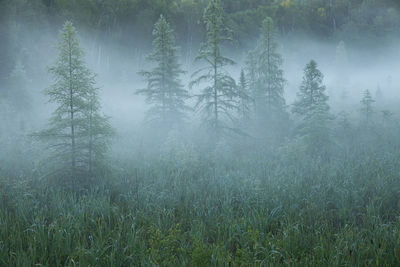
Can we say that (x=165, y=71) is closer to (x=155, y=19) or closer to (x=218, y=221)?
(x=218, y=221)

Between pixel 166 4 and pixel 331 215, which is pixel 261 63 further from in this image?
pixel 166 4

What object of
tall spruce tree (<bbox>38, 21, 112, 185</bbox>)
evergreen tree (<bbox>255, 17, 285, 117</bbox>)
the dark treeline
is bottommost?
tall spruce tree (<bbox>38, 21, 112, 185</bbox>)

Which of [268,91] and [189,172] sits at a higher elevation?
[268,91]

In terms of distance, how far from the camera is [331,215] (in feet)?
16.0

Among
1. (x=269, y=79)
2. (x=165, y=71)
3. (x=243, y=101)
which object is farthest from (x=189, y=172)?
(x=269, y=79)

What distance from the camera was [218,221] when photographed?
4.80m

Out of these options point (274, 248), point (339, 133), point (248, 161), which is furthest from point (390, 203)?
point (339, 133)

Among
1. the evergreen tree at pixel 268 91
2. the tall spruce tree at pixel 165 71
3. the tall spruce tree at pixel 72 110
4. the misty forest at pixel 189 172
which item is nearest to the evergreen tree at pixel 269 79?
the evergreen tree at pixel 268 91

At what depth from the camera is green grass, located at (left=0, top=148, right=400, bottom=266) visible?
341 cm

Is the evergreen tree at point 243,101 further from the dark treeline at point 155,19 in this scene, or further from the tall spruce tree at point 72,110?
the dark treeline at point 155,19

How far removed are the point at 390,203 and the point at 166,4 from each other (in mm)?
81276

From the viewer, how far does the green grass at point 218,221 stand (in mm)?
3412

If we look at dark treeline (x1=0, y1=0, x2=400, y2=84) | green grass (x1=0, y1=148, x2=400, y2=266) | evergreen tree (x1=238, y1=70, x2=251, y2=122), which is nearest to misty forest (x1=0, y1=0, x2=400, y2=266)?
green grass (x1=0, y1=148, x2=400, y2=266)

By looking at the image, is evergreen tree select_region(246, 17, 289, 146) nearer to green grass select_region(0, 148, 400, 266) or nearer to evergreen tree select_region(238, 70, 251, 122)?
evergreen tree select_region(238, 70, 251, 122)
